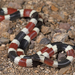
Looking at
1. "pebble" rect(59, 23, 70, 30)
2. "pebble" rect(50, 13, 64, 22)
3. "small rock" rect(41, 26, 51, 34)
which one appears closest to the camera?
"small rock" rect(41, 26, 51, 34)

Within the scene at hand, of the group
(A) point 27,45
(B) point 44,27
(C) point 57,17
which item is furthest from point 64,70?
(C) point 57,17

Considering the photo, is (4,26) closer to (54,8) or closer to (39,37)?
(39,37)

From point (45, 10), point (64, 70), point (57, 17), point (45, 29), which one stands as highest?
point (45, 10)

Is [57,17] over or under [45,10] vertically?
under

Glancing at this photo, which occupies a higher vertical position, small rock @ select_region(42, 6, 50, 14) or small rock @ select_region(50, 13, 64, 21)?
small rock @ select_region(42, 6, 50, 14)

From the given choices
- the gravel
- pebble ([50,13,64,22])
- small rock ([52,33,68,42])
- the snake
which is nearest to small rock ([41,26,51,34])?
the gravel

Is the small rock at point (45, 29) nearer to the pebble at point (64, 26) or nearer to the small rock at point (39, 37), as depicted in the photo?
the small rock at point (39, 37)

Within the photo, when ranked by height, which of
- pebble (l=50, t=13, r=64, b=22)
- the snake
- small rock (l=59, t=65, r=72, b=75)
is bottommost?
small rock (l=59, t=65, r=72, b=75)

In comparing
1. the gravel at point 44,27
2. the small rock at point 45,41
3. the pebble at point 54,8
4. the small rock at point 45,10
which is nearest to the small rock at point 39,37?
the gravel at point 44,27

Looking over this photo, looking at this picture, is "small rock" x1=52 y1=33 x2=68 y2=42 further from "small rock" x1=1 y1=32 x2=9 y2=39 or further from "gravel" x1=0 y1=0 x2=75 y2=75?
"small rock" x1=1 y1=32 x2=9 y2=39

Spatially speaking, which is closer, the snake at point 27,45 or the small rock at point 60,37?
the snake at point 27,45
